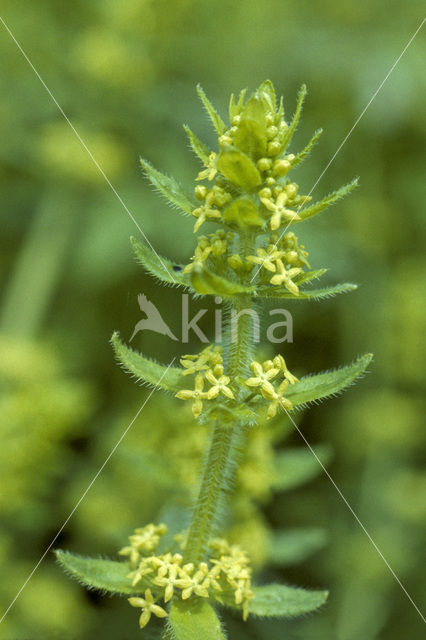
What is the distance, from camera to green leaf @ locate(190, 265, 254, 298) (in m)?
2.03

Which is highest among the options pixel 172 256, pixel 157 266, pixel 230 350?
pixel 172 256

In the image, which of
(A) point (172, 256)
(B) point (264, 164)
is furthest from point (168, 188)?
(A) point (172, 256)

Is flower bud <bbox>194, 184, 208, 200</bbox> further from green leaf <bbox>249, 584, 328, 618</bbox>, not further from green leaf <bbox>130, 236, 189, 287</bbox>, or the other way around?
green leaf <bbox>249, 584, 328, 618</bbox>

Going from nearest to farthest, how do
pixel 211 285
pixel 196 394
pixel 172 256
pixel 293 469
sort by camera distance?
pixel 211 285, pixel 196 394, pixel 293 469, pixel 172 256

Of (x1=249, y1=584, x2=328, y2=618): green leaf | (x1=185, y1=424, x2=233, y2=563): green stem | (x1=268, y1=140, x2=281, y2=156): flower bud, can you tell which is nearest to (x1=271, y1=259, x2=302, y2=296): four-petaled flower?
(x1=268, y1=140, x2=281, y2=156): flower bud

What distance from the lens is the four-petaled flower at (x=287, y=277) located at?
2236 mm

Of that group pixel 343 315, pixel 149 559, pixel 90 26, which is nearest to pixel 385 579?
pixel 343 315

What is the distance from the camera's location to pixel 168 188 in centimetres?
238

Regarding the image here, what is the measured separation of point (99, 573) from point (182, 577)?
0.36m

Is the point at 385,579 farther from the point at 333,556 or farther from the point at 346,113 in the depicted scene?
the point at 346,113

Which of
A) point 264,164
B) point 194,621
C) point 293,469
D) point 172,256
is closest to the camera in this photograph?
point 264,164

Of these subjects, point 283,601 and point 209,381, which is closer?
point 209,381

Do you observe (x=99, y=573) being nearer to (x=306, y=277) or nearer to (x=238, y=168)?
(x=306, y=277)

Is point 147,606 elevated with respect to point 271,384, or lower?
lower
